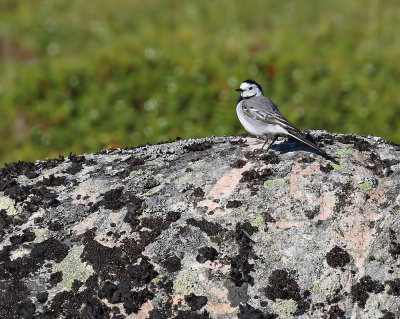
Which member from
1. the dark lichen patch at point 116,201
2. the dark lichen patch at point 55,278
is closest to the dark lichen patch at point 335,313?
the dark lichen patch at point 116,201

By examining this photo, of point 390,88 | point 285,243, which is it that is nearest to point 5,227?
point 285,243

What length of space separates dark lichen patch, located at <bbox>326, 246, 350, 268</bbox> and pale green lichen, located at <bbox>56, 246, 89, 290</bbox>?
2.35 metres

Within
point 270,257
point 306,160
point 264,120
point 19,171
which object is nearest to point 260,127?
point 264,120

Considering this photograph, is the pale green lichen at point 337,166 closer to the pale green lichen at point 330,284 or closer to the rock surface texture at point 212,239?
the rock surface texture at point 212,239

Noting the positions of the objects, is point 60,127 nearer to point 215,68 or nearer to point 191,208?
point 215,68

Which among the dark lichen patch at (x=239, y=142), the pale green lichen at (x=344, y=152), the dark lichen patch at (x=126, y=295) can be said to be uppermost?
the dark lichen patch at (x=239, y=142)

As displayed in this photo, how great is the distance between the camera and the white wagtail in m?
7.52

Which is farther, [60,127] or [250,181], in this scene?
[60,127]

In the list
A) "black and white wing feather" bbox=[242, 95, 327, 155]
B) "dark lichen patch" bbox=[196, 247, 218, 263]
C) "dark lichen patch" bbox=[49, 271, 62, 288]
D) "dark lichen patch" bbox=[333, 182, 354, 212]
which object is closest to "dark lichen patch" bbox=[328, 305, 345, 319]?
"dark lichen patch" bbox=[333, 182, 354, 212]

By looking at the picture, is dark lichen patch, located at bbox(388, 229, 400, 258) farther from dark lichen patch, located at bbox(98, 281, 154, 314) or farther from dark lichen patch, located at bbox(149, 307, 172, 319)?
dark lichen patch, located at bbox(98, 281, 154, 314)

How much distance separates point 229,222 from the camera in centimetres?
622

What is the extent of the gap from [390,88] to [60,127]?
11.3m

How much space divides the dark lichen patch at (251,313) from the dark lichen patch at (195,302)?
35 centimetres

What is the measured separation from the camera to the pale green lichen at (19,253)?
6141 millimetres
